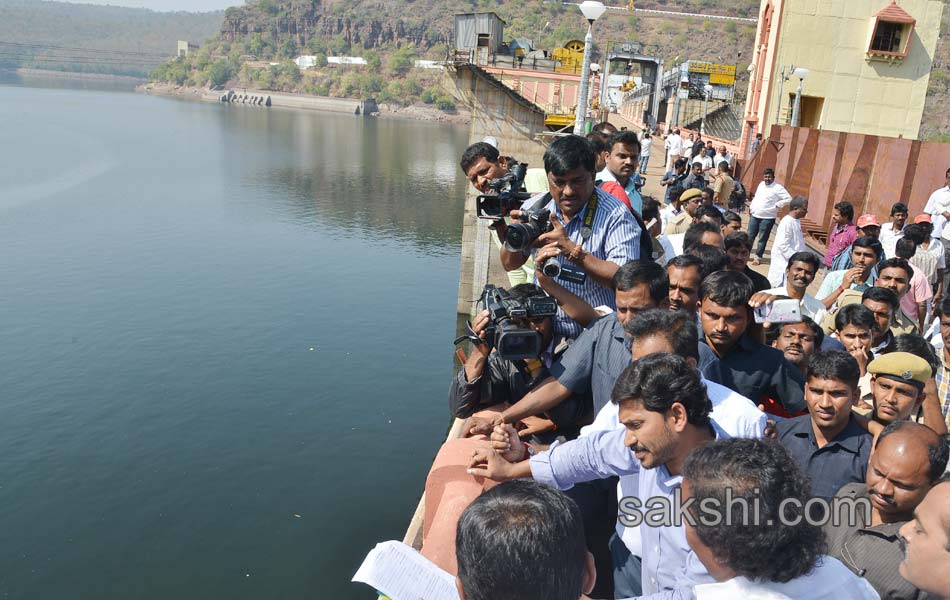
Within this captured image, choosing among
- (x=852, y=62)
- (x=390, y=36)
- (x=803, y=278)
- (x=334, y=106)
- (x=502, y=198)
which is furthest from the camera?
(x=390, y=36)

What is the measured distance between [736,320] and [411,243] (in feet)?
76.5

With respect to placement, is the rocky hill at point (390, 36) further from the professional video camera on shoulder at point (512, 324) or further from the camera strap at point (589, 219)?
the professional video camera on shoulder at point (512, 324)

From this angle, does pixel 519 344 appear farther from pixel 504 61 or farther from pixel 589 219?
pixel 504 61

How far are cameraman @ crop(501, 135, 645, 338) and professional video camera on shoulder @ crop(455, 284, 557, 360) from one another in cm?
34

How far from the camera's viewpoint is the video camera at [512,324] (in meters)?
3.11

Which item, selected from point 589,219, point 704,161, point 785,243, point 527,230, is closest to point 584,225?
point 589,219

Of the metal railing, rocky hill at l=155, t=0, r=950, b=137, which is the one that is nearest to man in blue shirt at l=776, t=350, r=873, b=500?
the metal railing

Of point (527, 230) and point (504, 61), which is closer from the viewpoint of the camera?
point (527, 230)

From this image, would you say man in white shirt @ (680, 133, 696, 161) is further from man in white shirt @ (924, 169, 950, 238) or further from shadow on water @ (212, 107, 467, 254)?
shadow on water @ (212, 107, 467, 254)

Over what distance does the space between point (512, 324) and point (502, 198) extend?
1.05m

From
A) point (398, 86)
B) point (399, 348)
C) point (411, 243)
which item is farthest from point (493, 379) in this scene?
point (398, 86)

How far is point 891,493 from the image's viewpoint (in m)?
2.49

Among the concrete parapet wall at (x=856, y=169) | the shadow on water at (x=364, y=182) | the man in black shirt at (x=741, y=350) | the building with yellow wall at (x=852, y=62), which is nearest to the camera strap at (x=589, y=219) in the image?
the man in black shirt at (x=741, y=350)

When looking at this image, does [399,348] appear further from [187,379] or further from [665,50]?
[665,50]
